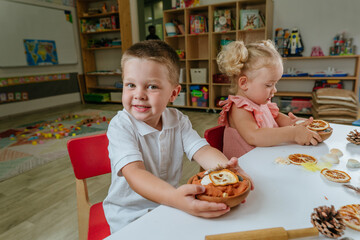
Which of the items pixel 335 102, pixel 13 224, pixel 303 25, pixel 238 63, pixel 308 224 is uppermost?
pixel 303 25

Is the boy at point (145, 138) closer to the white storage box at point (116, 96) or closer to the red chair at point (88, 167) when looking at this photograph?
the red chair at point (88, 167)

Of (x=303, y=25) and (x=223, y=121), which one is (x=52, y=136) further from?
(x=303, y=25)

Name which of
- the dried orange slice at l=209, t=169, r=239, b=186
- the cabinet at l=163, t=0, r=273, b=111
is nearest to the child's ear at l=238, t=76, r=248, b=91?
the dried orange slice at l=209, t=169, r=239, b=186

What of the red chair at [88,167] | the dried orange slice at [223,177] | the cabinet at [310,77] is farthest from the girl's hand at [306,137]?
the cabinet at [310,77]

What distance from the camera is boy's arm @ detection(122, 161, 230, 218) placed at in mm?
481

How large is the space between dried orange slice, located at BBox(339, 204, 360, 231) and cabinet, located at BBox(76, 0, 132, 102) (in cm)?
533

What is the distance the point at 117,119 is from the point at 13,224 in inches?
51.7

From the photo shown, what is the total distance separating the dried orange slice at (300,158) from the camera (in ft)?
2.49

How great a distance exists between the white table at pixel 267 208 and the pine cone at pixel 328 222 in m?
0.02

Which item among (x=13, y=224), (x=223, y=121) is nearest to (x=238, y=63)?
(x=223, y=121)

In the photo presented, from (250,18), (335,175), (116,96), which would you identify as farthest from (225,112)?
(116,96)

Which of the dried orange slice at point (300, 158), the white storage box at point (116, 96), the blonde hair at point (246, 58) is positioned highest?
the blonde hair at point (246, 58)

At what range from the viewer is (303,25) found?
3973 mm

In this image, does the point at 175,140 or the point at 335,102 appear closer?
the point at 175,140
